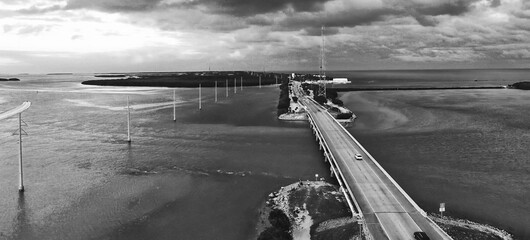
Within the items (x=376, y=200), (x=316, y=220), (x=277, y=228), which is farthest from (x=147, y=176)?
(x=376, y=200)

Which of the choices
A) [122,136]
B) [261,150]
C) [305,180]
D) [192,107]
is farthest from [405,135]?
[192,107]

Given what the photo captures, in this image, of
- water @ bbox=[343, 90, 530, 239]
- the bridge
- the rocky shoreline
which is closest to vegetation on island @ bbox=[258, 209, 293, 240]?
the rocky shoreline

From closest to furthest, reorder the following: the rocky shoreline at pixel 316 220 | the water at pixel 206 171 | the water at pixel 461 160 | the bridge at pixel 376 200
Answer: the bridge at pixel 376 200 < the rocky shoreline at pixel 316 220 < the water at pixel 206 171 < the water at pixel 461 160

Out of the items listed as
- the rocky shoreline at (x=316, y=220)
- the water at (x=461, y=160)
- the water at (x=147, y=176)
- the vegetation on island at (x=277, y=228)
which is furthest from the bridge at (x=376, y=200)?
the vegetation on island at (x=277, y=228)

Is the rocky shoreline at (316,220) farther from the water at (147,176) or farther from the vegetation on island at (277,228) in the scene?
the water at (147,176)

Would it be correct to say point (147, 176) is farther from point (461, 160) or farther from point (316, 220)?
point (461, 160)
